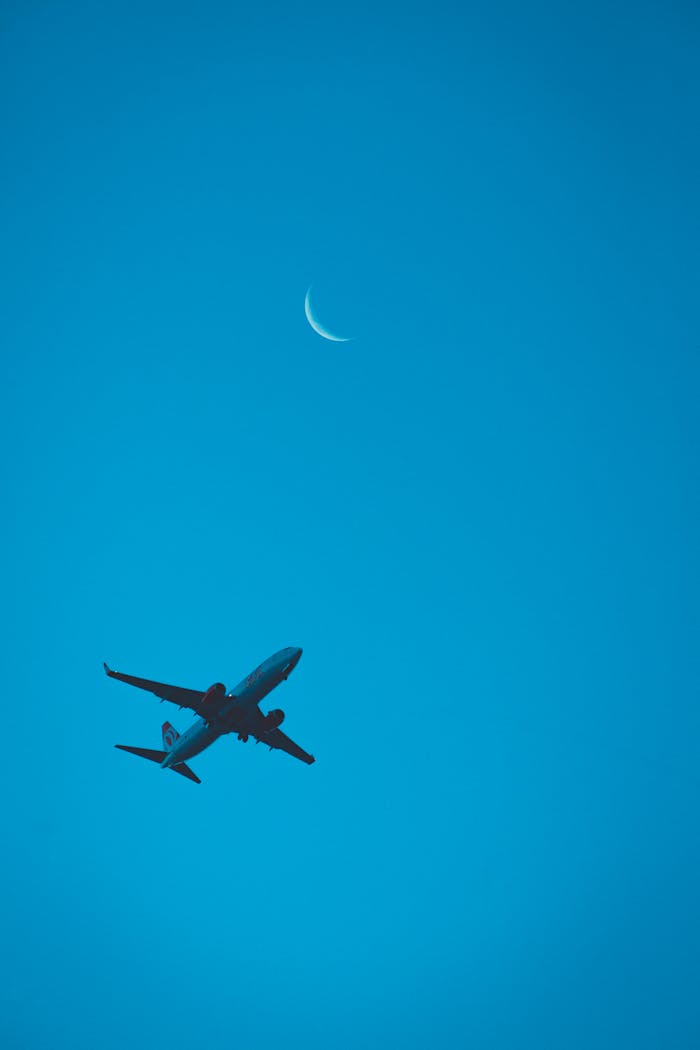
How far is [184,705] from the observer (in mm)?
56781

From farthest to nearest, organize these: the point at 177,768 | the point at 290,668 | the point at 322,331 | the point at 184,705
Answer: the point at 322,331, the point at 177,768, the point at 184,705, the point at 290,668

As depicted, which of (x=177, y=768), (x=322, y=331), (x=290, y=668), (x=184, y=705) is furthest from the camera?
(x=322, y=331)

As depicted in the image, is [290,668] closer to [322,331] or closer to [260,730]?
[260,730]

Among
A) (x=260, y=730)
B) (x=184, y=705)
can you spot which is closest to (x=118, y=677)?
(x=184, y=705)

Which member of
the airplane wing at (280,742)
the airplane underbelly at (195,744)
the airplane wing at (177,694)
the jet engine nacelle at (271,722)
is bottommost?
the airplane underbelly at (195,744)

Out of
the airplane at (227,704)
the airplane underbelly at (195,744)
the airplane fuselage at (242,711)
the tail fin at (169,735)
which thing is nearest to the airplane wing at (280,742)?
the airplane at (227,704)

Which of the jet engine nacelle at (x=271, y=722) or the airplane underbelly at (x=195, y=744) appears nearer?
the airplane underbelly at (x=195, y=744)

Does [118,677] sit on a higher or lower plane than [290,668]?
lower

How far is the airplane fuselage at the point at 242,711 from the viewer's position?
52031mm

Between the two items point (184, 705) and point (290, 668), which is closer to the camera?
point (290, 668)

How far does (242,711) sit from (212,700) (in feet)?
8.12

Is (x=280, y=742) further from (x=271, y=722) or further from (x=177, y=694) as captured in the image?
(x=177, y=694)

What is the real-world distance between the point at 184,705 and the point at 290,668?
10844mm

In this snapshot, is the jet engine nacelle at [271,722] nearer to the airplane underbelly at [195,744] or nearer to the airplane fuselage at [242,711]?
the airplane fuselage at [242,711]
